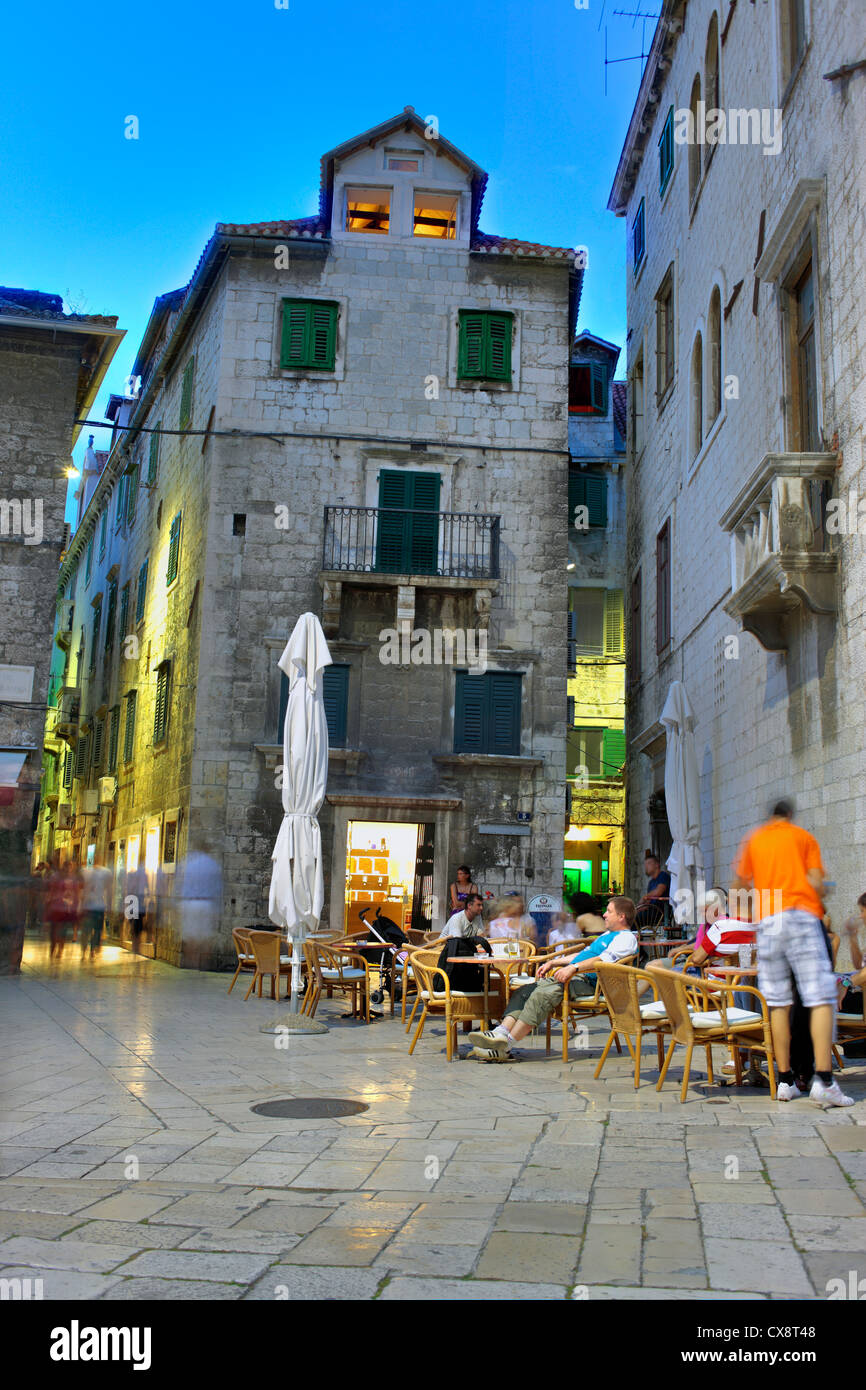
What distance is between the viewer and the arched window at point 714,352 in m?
15.4

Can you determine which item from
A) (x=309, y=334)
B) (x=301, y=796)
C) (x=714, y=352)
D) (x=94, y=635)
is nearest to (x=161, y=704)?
(x=309, y=334)

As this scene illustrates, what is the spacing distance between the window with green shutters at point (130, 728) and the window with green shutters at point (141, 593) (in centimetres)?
177

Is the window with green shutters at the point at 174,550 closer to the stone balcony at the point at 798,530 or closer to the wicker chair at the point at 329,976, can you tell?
the wicker chair at the point at 329,976

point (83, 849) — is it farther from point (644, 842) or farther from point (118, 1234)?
point (118, 1234)

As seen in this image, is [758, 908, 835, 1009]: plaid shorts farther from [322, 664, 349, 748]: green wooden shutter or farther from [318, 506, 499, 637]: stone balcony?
[318, 506, 499, 637]: stone balcony

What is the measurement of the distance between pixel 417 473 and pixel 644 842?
7594mm

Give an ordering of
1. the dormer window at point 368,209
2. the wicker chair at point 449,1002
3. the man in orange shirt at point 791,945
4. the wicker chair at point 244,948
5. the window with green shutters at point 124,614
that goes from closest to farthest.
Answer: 1. the man in orange shirt at point 791,945
2. the wicker chair at point 449,1002
3. the wicker chair at point 244,948
4. the dormer window at point 368,209
5. the window with green shutters at point 124,614

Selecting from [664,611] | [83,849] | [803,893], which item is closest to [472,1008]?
[803,893]

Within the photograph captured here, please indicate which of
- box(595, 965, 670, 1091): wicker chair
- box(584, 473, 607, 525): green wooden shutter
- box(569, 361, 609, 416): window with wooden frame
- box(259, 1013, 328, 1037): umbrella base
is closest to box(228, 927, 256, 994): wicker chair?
box(259, 1013, 328, 1037): umbrella base

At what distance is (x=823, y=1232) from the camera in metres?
4.00

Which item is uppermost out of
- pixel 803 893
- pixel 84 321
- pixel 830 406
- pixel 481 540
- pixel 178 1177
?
pixel 84 321

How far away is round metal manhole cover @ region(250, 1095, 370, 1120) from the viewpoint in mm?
6406

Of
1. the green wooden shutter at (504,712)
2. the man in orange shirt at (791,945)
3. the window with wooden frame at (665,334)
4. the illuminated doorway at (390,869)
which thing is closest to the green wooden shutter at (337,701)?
the illuminated doorway at (390,869)
